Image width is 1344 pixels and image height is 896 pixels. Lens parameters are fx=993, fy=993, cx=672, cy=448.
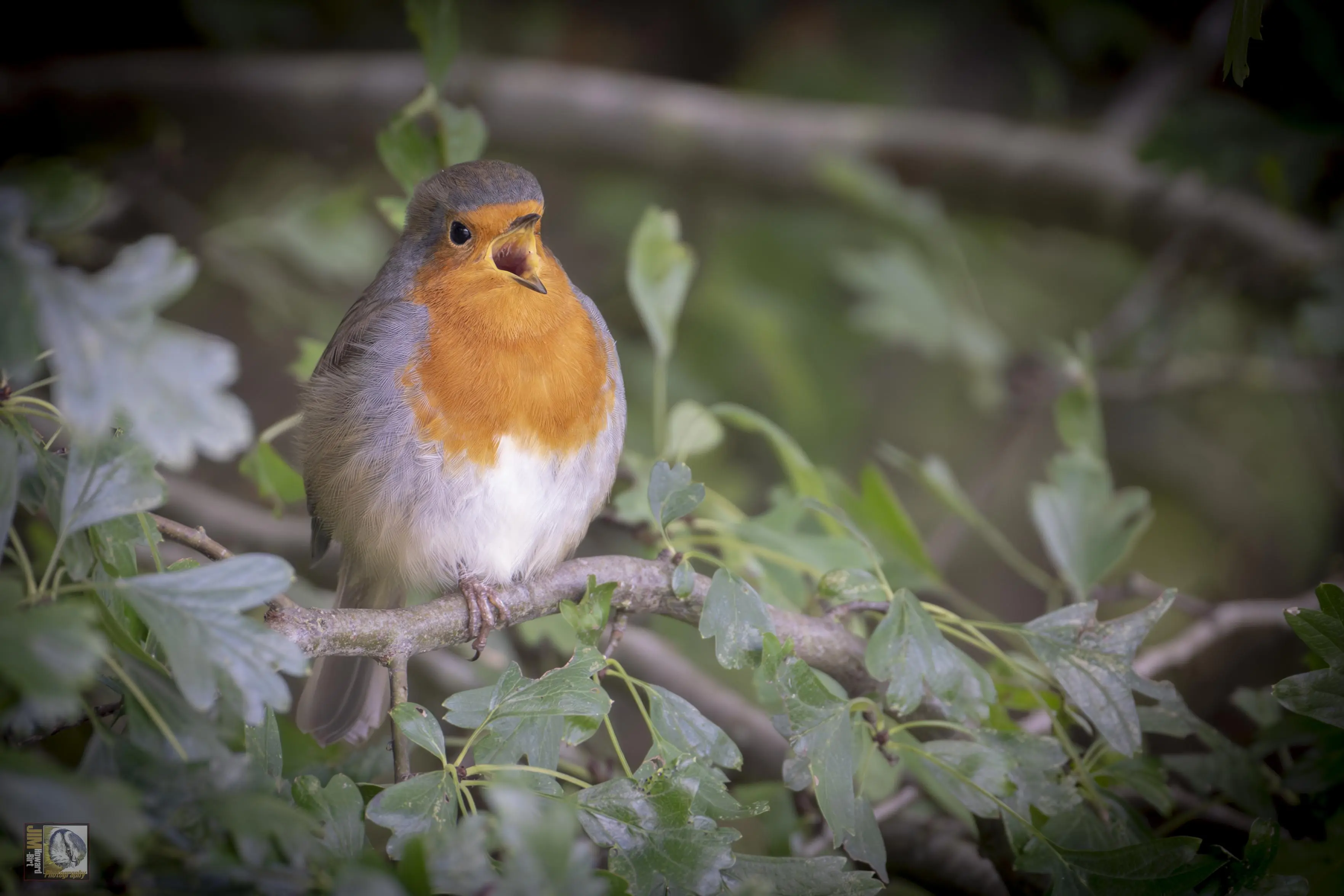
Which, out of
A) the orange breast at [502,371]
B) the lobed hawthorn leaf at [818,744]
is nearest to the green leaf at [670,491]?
the lobed hawthorn leaf at [818,744]

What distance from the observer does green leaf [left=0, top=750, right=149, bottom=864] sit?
833mm

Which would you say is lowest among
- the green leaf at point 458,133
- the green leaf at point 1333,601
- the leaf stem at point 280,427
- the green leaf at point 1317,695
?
the leaf stem at point 280,427

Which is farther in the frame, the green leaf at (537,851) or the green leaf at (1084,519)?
the green leaf at (1084,519)

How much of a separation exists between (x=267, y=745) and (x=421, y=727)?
186mm

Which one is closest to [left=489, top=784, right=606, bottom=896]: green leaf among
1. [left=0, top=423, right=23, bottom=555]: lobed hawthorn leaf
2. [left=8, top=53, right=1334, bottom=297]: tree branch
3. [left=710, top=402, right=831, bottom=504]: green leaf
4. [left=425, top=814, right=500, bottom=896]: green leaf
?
[left=425, top=814, right=500, bottom=896]: green leaf

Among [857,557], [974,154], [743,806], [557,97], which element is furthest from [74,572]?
[974,154]

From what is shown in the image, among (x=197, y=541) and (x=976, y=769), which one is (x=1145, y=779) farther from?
(x=197, y=541)

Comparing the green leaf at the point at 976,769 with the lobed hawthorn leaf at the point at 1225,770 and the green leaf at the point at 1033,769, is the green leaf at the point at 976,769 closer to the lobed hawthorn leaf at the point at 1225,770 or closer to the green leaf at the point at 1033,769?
the green leaf at the point at 1033,769

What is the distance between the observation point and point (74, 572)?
1.11m

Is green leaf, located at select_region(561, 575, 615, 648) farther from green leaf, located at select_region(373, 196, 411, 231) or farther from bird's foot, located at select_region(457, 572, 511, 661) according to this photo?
green leaf, located at select_region(373, 196, 411, 231)

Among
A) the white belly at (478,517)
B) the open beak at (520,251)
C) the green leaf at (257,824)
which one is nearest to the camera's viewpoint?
the green leaf at (257,824)

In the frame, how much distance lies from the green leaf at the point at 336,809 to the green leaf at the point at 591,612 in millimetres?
403

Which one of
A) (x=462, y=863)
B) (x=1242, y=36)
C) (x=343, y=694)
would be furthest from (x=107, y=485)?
(x=1242, y=36)

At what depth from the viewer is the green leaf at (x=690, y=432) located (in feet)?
6.91
